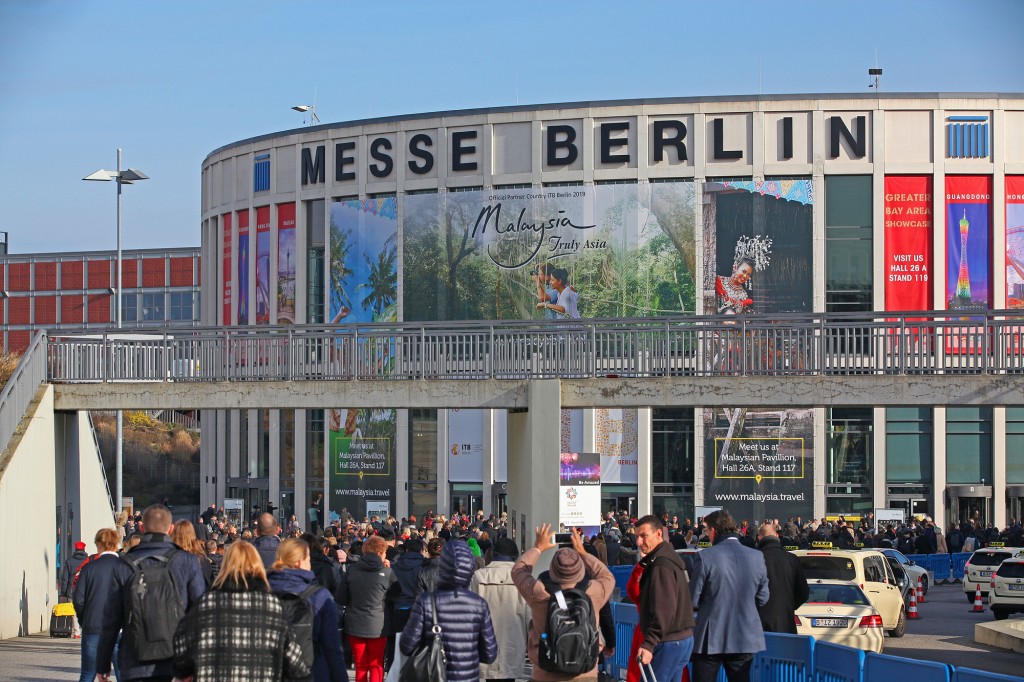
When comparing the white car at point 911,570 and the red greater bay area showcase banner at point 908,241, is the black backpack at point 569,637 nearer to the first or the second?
the white car at point 911,570

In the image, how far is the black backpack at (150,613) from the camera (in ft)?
31.9

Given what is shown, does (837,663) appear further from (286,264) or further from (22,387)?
(286,264)

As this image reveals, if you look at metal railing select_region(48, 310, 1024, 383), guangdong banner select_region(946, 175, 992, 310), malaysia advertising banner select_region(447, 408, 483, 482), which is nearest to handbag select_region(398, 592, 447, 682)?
metal railing select_region(48, 310, 1024, 383)

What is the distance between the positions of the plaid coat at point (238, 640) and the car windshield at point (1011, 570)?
2083cm

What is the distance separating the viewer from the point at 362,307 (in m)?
55.8

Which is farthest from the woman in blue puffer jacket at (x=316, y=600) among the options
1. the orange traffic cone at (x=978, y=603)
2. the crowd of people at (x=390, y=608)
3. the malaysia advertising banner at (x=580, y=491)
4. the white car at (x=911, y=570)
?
the orange traffic cone at (x=978, y=603)

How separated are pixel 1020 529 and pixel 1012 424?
1064 centimetres

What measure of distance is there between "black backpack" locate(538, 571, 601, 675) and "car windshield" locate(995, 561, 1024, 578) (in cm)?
1822

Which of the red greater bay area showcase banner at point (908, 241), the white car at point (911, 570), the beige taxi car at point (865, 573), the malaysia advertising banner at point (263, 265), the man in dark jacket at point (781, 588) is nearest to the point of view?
the man in dark jacket at point (781, 588)

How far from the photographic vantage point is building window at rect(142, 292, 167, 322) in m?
86.7

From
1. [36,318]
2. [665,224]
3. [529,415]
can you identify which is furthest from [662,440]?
[36,318]

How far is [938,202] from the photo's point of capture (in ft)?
167

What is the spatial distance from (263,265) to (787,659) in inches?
1934

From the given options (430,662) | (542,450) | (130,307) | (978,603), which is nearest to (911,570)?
(978,603)
